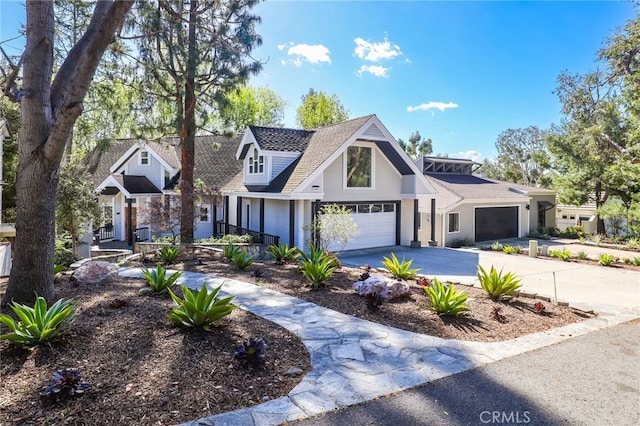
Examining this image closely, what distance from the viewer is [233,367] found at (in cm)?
412

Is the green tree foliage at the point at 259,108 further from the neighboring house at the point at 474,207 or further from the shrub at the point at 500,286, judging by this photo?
the shrub at the point at 500,286

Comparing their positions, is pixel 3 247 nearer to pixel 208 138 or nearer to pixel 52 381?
pixel 52 381

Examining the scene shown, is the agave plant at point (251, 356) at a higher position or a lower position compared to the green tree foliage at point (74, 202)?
lower

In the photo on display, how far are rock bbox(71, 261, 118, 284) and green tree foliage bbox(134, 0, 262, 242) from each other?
5.71 m

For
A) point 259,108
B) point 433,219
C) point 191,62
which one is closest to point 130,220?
point 191,62

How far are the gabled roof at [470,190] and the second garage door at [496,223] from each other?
0.84 m

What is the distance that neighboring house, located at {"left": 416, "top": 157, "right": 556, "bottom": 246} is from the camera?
20.7m

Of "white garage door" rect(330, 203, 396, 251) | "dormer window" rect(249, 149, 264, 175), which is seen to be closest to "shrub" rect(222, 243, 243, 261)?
"white garage door" rect(330, 203, 396, 251)

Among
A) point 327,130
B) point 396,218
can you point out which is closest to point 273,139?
point 327,130

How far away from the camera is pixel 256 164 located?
57.0ft

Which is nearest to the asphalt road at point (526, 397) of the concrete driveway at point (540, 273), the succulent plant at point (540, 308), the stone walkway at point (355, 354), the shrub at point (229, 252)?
the stone walkway at point (355, 354)

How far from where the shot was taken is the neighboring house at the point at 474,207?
20.7 m

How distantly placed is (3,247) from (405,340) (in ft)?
44.9

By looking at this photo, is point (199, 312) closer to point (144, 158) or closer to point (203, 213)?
point (203, 213)
